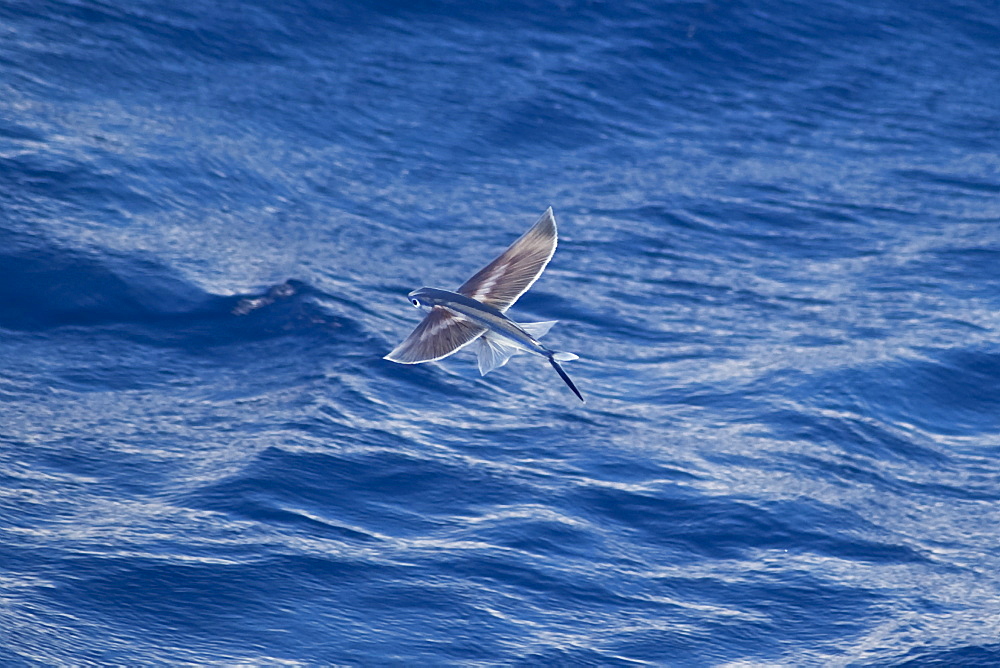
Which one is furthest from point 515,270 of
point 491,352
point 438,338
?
point 438,338

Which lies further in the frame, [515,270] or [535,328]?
[515,270]

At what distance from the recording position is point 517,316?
416 inches

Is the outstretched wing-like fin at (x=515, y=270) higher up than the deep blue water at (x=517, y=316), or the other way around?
the outstretched wing-like fin at (x=515, y=270)

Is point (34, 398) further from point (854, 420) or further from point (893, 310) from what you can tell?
point (893, 310)

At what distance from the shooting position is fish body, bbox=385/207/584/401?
4.95 m

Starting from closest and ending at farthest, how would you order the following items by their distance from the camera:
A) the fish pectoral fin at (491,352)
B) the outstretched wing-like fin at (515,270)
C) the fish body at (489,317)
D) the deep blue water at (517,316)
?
1. the fish body at (489,317)
2. the fish pectoral fin at (491,352)
3. the outstretched wing-like fin at (515,270)
4. the deep blue water at (517,316)

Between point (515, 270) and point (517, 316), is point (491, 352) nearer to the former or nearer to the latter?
point (515, 270)

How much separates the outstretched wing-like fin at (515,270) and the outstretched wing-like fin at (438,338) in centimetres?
16

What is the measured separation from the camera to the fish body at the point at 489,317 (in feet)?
16.2

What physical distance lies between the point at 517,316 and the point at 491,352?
5375 millimetres

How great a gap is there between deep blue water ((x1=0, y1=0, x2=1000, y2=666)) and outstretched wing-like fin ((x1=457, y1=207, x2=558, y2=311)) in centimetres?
236

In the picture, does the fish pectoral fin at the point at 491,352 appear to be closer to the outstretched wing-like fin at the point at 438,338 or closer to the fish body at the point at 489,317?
the fish body at the point at 489,317

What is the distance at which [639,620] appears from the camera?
284 inches

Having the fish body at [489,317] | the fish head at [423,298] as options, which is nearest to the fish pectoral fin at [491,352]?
the fish body at [489,317]
